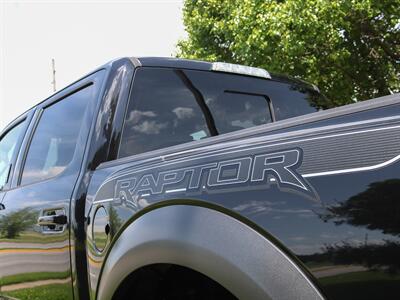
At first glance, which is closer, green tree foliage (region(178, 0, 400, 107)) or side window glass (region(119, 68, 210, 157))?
side window glass (region(119, 68, 210, 157))

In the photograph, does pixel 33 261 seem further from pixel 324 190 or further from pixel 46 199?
pixel 324 190

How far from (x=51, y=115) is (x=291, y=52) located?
25.1ft

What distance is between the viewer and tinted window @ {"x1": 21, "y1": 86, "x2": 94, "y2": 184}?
9.16ft

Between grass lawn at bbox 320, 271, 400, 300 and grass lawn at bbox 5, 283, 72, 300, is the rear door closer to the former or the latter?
grass lawn at bbox 5, 283, 72, 300

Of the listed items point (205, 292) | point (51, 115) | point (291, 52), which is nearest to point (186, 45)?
point (291, 52)

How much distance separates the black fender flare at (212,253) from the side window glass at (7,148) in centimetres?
206

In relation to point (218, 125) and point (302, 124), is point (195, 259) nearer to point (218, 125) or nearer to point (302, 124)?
point (302, 124)

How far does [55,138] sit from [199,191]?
179 centimetres

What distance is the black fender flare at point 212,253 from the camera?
4.14 ft

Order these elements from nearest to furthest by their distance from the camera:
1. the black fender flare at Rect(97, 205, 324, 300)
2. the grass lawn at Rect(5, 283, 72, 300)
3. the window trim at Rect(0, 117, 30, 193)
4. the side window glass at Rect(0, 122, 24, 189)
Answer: the black fender flare at Rect(97, 205, 324, 300), the grass lawn at Rect(5, 283, 72, 300), the window trim at Rect(0, 117, 30, 193), the side window glass at Rect(0, 122, 24, 189)

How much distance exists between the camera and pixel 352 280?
112 centimetres

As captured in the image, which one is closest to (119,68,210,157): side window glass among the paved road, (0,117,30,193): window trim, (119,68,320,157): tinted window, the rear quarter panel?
(119,68,320,157): tinted window

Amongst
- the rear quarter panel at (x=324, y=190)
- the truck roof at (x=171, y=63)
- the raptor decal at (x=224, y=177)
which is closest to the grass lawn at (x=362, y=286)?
the rear quarter panel at (x=324, y=190)

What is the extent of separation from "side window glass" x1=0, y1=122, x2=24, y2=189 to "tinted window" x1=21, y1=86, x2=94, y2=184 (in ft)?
1.14
